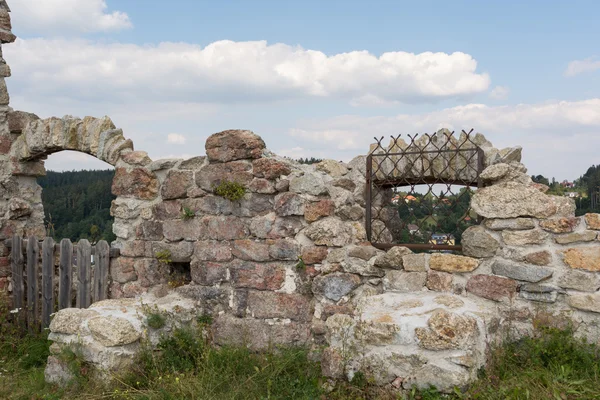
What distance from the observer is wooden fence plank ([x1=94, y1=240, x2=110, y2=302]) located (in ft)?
17.4

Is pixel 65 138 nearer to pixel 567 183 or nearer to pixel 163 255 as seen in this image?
pixel 163 255

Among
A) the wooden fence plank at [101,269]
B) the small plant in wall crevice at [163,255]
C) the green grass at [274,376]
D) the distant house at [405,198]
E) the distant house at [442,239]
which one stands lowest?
the green grass at [274,376]

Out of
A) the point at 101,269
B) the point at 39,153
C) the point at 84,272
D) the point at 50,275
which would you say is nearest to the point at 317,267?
the point at 101,269

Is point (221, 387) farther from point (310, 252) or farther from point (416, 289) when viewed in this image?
point (416, 289)

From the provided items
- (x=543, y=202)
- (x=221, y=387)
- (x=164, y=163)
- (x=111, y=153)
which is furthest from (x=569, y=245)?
(x=111, y=153)

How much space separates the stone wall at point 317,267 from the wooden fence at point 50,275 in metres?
0.18

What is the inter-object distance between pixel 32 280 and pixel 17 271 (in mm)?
262

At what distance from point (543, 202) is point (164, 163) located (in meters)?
3.38

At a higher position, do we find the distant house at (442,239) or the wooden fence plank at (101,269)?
the distant house at (442,239)

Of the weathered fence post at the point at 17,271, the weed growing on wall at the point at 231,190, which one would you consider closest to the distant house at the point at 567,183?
the weed growing on wall at the point at 231,190

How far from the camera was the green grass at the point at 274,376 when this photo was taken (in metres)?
3.21

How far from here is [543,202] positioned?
147 inches

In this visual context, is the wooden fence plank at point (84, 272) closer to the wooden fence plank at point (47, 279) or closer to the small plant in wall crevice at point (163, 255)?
the wooden fence plank at point (47, 279)

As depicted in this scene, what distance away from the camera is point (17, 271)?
6066 millimetres
